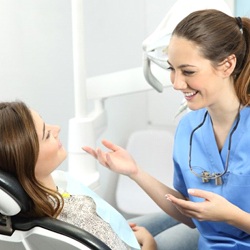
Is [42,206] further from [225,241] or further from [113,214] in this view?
[225,241]

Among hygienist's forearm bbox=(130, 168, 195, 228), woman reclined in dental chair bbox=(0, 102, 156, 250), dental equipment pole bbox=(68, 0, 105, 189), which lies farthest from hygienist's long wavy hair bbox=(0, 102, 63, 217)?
dental equipment pole bbox=(68, 0, 105, 189)

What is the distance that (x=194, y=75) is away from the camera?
108 centimetres

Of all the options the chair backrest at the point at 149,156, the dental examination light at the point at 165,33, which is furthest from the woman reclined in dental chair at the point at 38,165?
the chair backrest at the point at 149,156

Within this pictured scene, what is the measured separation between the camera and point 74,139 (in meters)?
1.42

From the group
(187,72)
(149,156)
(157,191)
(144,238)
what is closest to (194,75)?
(187,72)

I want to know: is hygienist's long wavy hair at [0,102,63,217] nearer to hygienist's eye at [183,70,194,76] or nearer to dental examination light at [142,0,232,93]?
hygienist's eye at [183,70,194,76]

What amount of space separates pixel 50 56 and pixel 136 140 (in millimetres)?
686

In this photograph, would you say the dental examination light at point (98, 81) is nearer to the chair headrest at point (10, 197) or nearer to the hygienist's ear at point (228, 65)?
the hygienist's ear at point (228, 65)

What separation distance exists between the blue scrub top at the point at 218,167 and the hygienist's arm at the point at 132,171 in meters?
0.08

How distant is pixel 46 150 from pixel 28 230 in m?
0.20

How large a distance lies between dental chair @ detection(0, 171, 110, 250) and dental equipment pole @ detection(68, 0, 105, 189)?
24.3 inches

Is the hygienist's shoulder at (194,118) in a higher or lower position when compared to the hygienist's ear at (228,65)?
lower

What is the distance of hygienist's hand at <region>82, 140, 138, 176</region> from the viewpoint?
1189 mm

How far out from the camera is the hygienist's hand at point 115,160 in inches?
46.8
